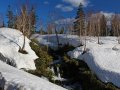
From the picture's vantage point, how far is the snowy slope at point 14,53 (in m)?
34.8

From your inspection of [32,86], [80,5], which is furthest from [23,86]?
[80,5]

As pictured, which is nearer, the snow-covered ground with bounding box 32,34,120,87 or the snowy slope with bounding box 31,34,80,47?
the snow-covered ground with bounding box 32,34,120,87

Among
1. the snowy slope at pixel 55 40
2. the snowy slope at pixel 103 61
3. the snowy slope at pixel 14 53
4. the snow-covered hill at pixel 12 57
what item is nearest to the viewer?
the snow-covered hill at pixel 12 57

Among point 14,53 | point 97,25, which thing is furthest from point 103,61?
point 97,25

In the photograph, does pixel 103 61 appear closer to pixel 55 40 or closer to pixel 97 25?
pixel 55 40

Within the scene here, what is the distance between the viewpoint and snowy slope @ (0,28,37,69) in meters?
34.8

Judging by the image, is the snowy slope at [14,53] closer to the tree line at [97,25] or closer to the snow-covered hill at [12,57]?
the snow-covered hill at [12,57]

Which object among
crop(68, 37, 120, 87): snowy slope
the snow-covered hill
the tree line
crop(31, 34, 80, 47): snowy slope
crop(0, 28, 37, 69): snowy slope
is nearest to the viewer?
the snow-covered hill

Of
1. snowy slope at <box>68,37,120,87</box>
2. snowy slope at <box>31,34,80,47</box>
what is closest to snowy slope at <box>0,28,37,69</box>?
snowy slope at <box>68,37,120,87</box>

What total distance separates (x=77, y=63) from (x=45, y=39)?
19265 mm

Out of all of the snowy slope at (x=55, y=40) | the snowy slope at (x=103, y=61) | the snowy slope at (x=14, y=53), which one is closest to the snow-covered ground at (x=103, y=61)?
the snowy slope at (x=103, y=61)

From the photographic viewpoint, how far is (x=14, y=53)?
36250 mm

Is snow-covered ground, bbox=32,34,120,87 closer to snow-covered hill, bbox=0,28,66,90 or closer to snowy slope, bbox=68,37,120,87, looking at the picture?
snowy slope, bbox=68,37,120,87

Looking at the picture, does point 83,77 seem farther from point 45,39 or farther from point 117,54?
point 45,39
